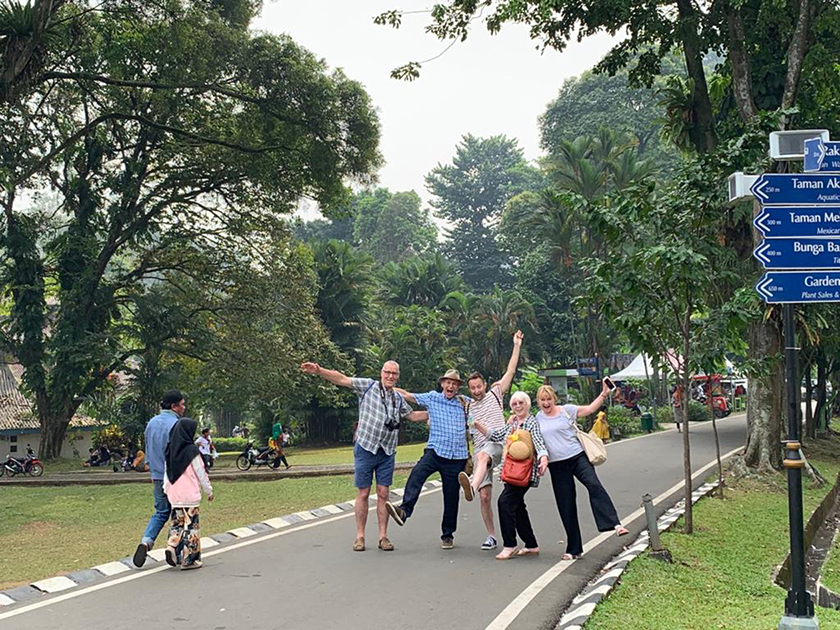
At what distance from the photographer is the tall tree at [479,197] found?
76.8 meters

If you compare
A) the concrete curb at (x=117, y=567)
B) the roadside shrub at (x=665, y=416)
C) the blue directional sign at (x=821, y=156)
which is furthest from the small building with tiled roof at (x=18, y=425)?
the blue directional sign at (x=821, y=156)

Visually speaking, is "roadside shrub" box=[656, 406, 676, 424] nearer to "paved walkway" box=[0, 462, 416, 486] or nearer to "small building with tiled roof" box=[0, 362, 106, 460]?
"paved walkway" box=[0, 462, 416, 486]

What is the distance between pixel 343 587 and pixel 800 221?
478cm

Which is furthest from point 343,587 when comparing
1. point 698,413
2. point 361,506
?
point 698,413

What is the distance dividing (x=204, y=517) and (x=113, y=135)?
18406 millimetres

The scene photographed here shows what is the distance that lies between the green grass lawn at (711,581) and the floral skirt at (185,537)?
398 cm

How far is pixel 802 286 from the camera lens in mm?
6375

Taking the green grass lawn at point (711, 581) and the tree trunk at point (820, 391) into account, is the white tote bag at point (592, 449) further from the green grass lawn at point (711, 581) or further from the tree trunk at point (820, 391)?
the tree trunk at point (820, 391)

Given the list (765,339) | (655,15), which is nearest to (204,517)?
(765,339)

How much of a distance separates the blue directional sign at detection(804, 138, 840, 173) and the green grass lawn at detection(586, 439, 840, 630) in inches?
134

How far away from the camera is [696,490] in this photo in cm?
1556

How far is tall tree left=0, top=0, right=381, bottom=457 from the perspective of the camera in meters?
19.9

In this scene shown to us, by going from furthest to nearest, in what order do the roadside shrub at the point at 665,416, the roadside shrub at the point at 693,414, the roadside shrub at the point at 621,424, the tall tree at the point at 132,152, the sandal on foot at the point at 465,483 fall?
the roadside shrub at the point at 693,414 → the roadside shrub at the point at 665,416 → the roadside shrub at the point at 621,424 → the tall tree at the point at 132,152 → the sandal on foot at the point at 465,483

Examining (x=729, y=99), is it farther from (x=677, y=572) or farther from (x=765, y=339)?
(x=677, y=572)
